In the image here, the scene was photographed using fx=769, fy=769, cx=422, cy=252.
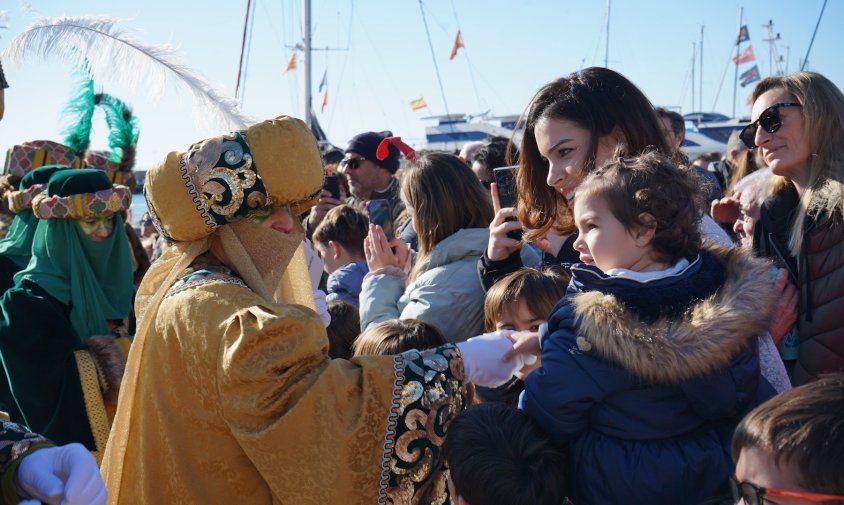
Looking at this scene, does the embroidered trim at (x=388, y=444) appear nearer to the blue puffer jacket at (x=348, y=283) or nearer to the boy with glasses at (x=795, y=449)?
the boy with glasses at (x=795, y=449)

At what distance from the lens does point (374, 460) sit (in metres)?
1.94

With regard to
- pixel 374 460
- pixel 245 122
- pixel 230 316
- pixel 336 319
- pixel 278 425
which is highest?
pixel 245 122

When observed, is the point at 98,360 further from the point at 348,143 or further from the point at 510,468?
the point at 348,143

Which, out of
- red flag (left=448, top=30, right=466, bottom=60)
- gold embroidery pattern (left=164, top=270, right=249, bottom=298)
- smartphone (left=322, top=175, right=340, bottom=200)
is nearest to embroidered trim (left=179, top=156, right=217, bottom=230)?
gold embroidery pattern (left=164, top=270, right=249, bottom=298)

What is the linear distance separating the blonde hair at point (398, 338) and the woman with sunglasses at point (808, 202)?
1.21 metres

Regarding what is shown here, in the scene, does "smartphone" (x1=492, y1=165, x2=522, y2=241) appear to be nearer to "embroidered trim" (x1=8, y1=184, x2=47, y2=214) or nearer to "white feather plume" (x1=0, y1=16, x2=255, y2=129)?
"white feather plume" (x1=0, y1=16, x2=255, y2=129)

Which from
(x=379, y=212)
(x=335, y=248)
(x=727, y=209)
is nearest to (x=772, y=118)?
(x=727, y=209)

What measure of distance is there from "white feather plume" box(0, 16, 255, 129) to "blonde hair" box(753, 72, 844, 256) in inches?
89.4

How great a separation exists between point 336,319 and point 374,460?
188cm

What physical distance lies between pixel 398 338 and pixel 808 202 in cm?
145

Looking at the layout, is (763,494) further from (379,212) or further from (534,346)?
(379,212)

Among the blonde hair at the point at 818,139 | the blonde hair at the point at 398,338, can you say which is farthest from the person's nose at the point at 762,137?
the blonde hair at the point at 398,338

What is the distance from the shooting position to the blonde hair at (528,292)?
8.45ft

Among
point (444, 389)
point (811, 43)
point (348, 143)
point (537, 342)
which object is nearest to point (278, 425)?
point (444, 389)
